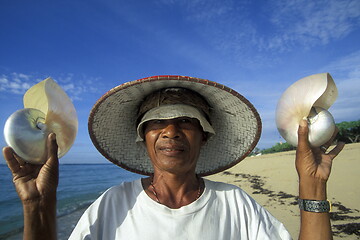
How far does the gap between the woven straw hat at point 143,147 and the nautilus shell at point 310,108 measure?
0.25 metres

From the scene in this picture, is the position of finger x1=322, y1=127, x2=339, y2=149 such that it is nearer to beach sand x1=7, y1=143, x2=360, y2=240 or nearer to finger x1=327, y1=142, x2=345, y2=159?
finger x1=327, y1=142, x2=345, y2=159

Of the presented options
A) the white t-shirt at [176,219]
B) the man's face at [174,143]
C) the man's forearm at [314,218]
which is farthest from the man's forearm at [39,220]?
the man's forearm at [314,218]

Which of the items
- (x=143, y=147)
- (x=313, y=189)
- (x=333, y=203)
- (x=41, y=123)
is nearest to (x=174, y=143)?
(x=143, y=147)

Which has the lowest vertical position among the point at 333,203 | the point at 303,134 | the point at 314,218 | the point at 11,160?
the point at 333,203

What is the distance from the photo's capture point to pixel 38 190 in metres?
1.13

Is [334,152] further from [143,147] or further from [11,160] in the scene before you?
[11,160]

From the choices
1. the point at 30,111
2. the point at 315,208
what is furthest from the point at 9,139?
the point at 315,208

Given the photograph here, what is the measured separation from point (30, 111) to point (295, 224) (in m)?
4.64

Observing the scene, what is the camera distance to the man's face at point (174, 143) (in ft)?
4.71

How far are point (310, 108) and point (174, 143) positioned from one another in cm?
79

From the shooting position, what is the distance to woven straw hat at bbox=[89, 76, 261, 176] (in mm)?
1554

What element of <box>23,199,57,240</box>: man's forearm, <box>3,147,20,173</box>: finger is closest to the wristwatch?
<box>23,199,57,240</box>: man's forearm

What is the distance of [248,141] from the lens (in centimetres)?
184

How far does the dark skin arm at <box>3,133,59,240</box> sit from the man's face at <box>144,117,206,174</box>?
1.81ft
